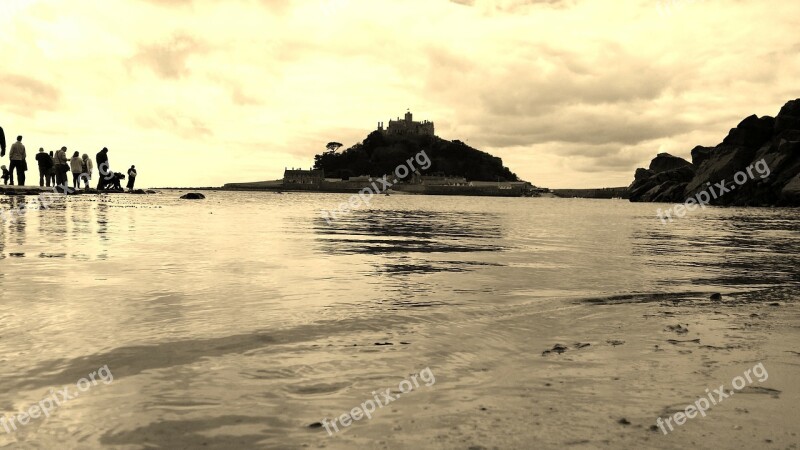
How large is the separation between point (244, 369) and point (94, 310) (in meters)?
3.04

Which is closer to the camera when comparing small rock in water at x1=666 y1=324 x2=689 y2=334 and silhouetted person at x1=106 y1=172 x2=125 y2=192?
small rock in water at x1=666 y1=324 x2=689 y2=334

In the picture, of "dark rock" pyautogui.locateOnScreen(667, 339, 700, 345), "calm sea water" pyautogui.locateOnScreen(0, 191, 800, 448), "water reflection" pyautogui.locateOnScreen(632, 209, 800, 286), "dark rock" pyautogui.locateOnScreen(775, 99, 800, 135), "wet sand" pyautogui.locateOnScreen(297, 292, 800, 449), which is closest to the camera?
"wet sand" pyautogui.locateOnScreen(297, 292, 800, 449)

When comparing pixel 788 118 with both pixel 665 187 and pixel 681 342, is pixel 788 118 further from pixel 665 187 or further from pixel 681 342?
pixel 681 342

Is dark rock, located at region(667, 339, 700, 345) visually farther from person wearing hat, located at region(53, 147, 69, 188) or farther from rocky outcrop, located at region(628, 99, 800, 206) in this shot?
rocky outcrop, located at region(628, 99, 800, 206)

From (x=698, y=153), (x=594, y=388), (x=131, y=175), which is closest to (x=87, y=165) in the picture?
(x=131, y=175)


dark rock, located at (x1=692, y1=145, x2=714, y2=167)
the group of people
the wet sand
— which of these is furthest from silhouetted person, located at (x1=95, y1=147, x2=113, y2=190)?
dark rock, located at (x1=692, y1=145, x2=714, y2=167)

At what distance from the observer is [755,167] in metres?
106

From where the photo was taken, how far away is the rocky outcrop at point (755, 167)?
3735 inches

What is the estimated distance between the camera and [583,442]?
3.32 metres

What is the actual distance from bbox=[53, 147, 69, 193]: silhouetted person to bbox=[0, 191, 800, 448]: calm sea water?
28.9 meters

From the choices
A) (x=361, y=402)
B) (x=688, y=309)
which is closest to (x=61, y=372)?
(x=361, y=402)

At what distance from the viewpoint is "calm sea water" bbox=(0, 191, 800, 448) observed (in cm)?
367

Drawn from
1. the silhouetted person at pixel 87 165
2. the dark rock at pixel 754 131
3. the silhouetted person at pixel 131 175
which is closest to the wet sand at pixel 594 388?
the silhouetted person at pixel 87 165

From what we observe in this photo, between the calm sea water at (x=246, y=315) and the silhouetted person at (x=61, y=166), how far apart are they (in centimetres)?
2892
